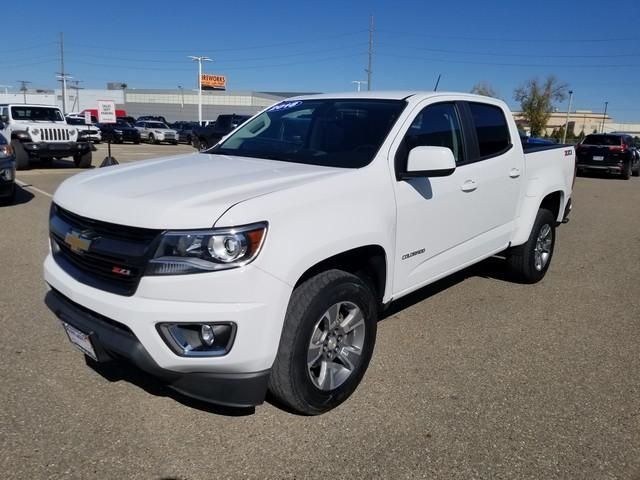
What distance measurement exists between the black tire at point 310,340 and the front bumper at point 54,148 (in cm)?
1399

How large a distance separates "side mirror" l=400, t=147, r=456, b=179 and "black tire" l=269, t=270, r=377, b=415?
786 millimetres

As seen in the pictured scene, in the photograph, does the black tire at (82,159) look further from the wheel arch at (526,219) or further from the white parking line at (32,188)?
the wheel arch at (526,219)

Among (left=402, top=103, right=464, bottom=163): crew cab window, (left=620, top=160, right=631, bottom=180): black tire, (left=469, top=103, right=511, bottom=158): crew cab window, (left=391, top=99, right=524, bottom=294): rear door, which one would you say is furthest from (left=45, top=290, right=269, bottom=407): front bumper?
(left=620, top=160, right=631, bottom=180): black tire

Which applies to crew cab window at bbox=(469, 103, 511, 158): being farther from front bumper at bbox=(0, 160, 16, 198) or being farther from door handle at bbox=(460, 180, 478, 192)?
front bumper at bbox=(0, 160, 16, 198)

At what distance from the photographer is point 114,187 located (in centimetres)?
292

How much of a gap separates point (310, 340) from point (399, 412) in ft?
2.54

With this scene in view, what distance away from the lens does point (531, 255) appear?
210 inches

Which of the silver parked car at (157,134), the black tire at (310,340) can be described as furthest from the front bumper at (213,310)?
the silver parked car at (157,134)

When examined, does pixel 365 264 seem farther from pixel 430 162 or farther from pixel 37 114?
pixel 37 114

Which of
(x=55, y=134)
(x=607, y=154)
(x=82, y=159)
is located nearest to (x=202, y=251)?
(x=55, y=134)

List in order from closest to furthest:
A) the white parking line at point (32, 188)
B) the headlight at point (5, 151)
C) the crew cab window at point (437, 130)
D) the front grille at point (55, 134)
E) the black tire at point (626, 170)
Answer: the crew cab window at point (437, 130) → the headlight at point (5, 151) → the white parking line at point (32, 188) → the front grille at point (55, 134) → the black tire at point (626, 170)

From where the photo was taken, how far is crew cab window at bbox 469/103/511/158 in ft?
14.5

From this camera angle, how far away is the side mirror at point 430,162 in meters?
3.23

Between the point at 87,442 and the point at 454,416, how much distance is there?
1.99m
